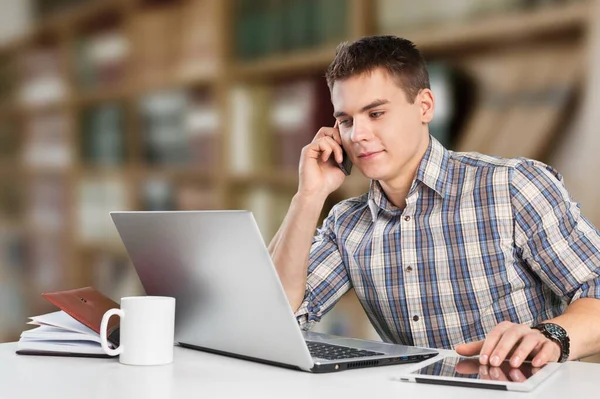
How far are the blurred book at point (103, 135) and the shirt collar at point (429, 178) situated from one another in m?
2.15

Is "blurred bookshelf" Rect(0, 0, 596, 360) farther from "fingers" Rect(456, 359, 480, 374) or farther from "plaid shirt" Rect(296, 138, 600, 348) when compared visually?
"fingers" Rect(456, 359, 480, 374)

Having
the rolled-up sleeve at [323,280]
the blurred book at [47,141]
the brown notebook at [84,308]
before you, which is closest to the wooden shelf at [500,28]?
the rolled-up sleeve at [323,280]

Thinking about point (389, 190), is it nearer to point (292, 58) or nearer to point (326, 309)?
point (326, 309)

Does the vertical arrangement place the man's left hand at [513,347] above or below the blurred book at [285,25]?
below

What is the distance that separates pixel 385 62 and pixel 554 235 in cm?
51

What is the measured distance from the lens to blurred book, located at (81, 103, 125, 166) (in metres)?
3.59

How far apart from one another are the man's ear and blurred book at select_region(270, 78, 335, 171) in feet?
2.88

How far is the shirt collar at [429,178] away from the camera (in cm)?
157

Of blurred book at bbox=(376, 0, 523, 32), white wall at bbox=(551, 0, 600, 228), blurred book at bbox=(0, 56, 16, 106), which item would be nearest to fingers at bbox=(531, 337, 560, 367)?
white wall at bbox=(551, 0, 600, 228)

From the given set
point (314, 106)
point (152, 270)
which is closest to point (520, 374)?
point (152, 270)

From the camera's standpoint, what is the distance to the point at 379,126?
1593 mm

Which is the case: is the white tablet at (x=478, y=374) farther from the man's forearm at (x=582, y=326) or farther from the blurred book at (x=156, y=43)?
the blurred book at (x=156, y=43)

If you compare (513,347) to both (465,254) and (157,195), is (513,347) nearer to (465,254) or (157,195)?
(465,254)

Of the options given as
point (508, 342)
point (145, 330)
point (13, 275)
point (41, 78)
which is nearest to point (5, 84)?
point (41, 78)
